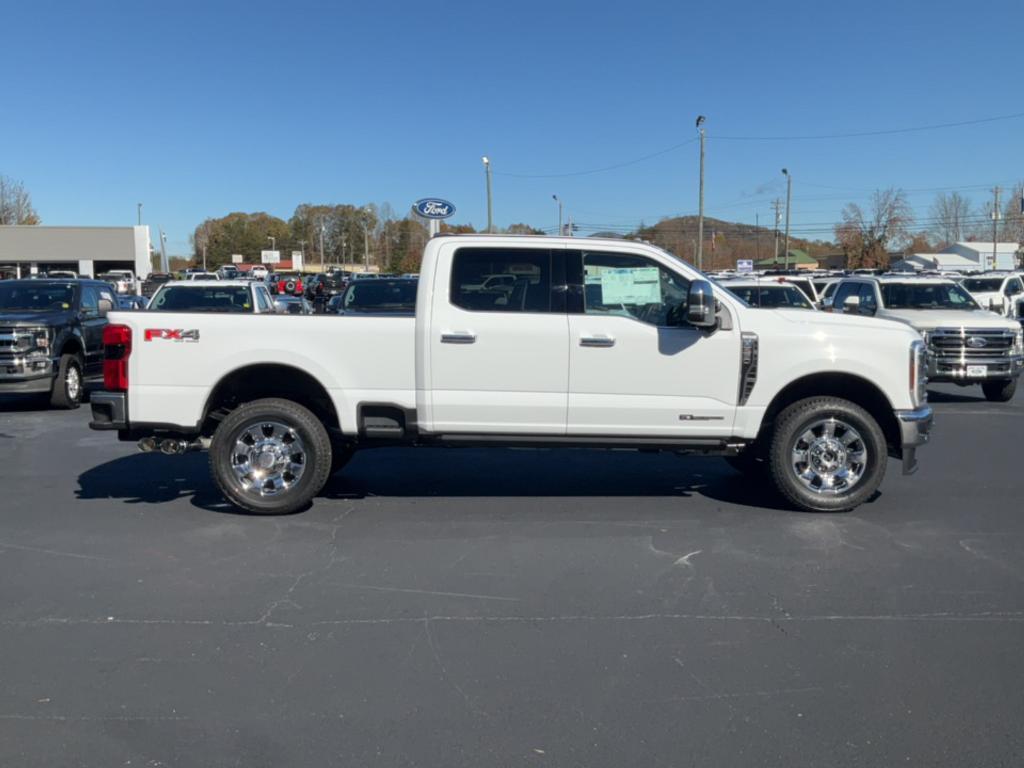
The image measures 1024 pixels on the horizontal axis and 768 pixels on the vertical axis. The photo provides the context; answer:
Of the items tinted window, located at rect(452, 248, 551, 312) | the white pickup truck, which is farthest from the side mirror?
tinted window, located at rect(452, 248, 551, 312)

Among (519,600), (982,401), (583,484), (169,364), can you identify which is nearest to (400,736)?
(519,600)

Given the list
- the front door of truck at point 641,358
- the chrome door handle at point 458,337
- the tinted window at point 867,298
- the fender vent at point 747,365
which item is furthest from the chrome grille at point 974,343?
the chrome door handle at point 458,337

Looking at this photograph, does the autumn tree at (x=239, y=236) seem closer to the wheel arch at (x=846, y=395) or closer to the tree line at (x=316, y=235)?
the tree line at (x=316, y=235)

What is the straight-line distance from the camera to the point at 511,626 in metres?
5.14

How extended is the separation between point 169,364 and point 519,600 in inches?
135

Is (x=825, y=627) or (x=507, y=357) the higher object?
(x=507, y=357)

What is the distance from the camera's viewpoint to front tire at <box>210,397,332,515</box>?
7.30m

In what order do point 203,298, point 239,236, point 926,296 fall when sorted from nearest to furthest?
point 926,296, point 203,298, point 239,236

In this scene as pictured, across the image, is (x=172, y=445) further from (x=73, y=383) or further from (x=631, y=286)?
(x=73, y=383)

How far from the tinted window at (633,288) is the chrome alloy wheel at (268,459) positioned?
2.49 m

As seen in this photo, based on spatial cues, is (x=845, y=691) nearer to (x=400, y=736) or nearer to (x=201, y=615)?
(x=400, y=736)

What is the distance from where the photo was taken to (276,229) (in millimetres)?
142000

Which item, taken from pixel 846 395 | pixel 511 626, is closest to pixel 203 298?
pixel 846 395

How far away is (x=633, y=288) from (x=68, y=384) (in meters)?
9.78
